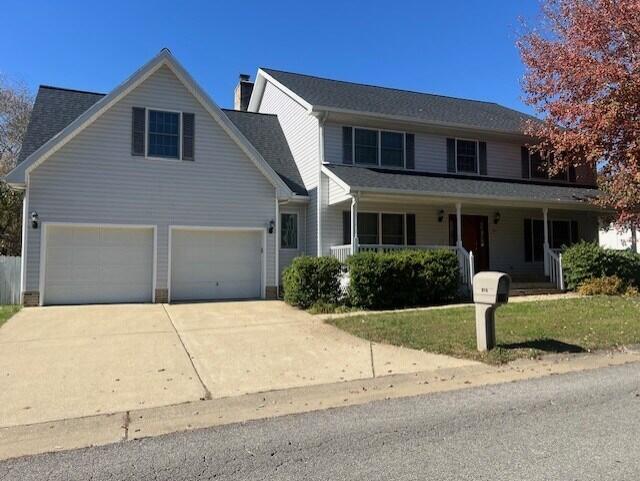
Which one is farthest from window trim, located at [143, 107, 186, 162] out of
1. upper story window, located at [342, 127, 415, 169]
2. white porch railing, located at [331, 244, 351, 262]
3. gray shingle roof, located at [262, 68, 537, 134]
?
white porch railing, located at [331, 244, 351, 262]

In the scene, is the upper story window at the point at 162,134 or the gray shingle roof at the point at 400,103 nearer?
the upper story window at the point at 162,134

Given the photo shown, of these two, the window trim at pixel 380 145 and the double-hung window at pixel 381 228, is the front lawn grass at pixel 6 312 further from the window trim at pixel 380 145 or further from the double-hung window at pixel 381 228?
the window trim at pixel 380 145

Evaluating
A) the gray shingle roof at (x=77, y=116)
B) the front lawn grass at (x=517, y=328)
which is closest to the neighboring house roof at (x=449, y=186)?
the gray shingle roof at (x=77, y=116)

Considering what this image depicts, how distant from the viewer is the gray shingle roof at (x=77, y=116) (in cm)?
1499

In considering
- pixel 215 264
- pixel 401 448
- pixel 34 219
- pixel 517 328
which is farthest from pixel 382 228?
pixel 401 448

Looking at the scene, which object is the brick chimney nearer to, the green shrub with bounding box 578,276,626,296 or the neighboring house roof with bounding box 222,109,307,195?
the neighboring house roof with bounding box 222,109,307,195

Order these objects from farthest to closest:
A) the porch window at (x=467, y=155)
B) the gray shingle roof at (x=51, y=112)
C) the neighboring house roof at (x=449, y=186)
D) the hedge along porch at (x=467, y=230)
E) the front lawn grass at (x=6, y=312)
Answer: the porch window at (x=467, y=155) → the hedge along porch at (x=467, y=230) → the neighboring house roof at (x=449, y=186) → the gray shingle roof at (x=51, y=112) → the front lawn grass at (x=6, y=312)

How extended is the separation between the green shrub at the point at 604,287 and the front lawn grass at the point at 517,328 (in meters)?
2.11

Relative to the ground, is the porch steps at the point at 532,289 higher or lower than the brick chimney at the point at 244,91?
lower

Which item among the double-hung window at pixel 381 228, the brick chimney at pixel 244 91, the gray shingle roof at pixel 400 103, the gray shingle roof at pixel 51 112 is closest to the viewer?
the gray shingle roof at pixel 51 112

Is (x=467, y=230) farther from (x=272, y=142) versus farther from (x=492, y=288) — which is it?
(x=492, y=288)

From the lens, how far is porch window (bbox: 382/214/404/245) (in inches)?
671

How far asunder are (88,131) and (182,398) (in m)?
10.7

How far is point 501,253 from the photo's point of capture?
1856 centimetres
